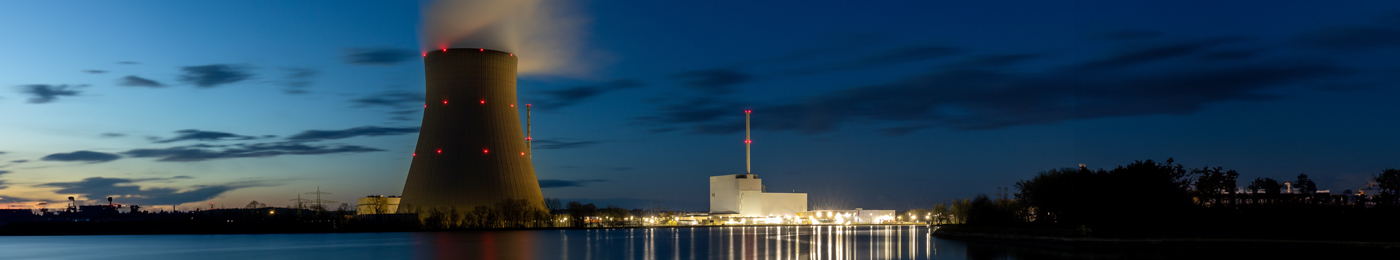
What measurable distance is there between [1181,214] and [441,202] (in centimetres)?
3976

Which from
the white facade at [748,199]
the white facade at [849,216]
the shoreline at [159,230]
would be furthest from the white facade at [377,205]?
the white facade at [849,216]

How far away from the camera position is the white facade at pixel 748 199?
95812 millimetres

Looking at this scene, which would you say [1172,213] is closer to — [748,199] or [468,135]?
[468,135]

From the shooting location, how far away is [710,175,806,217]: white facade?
95812 millimetres

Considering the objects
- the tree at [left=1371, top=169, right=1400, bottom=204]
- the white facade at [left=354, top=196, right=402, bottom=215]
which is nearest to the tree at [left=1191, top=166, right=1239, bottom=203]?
the tree at [left=1371, top=169, right=1400, bottom=204]

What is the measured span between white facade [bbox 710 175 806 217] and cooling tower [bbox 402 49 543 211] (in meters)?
41.9

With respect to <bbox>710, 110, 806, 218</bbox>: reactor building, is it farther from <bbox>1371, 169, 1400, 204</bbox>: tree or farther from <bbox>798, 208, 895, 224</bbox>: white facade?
<bbox>1371, 169, 1400, 204</bbox>: tree

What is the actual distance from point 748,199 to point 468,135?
46718 millimetres

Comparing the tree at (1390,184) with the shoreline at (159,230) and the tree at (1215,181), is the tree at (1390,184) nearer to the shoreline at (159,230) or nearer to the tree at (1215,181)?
the tree at (1215,181)

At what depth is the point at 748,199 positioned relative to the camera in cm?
9588

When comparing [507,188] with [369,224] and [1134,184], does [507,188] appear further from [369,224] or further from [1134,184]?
[1134,184]

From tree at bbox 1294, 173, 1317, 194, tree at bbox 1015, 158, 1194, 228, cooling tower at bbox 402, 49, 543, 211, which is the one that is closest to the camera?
tree at bbox 1015, 158, 1194, 228

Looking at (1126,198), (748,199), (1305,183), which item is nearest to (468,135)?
(1126,198)

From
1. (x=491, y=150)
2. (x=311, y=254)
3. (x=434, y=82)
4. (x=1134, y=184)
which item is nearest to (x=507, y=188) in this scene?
(x=491, y=150)
